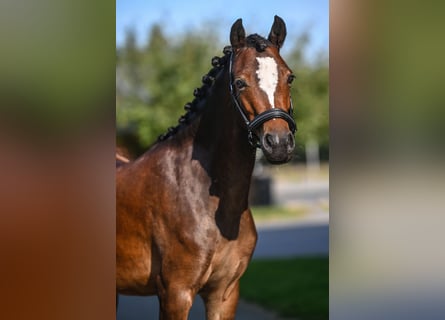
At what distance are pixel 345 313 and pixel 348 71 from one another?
0.91 meters

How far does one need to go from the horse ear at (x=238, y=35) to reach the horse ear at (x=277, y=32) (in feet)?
0.41

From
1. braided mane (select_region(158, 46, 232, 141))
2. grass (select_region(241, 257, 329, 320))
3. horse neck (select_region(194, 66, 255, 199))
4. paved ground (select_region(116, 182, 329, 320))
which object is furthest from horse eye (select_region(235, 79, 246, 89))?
grass (select_region(241, 257, 329, 320))

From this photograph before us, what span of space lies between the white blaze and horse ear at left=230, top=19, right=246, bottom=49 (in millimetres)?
173

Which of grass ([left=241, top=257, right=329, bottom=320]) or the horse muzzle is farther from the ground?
the horse muzzle

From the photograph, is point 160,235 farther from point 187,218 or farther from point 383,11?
point 383,11

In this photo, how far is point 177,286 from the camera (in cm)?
287

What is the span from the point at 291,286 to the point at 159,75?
2.93 metres

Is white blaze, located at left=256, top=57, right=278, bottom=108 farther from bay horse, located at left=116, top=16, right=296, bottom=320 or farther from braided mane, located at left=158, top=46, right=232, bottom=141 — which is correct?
braided mane, located at left=158, top=46, right=232, bottom=141

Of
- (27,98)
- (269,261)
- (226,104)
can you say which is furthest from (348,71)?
(269,261)

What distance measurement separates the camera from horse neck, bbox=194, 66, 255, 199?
2.85 metres

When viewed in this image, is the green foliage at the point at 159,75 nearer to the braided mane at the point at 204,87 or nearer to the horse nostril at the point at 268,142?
the braided mane at the point at 204,87

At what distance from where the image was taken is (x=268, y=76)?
2.59 metres

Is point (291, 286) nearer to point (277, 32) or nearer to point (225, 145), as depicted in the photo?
point (225, 145)

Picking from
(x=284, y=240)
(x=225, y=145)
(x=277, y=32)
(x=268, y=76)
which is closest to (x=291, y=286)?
(x=284, y=240)
